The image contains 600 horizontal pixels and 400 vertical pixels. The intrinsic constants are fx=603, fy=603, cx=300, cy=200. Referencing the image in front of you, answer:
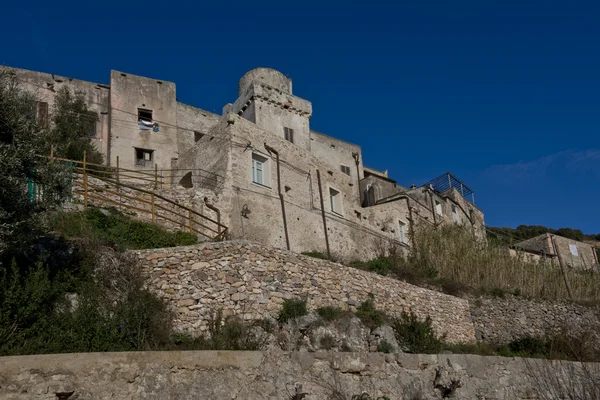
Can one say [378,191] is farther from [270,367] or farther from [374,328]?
[270,367]

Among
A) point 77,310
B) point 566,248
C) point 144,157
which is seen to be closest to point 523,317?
point 77,310

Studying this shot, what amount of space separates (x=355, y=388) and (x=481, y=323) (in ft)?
37.1

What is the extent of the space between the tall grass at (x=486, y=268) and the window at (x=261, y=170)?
698cm

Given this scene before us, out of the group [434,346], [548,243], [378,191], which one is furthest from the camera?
[548,243]

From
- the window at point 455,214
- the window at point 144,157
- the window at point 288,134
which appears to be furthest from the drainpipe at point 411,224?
the window at point 144,157

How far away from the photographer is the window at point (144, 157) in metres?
29.4

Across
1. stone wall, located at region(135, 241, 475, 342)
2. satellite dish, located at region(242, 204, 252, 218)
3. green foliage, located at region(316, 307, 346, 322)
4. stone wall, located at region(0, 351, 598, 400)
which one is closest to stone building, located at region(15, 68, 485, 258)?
satellite dish, located at region(242, 204, 252, 218)

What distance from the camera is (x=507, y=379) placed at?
15.1 meters

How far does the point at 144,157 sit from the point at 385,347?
59.3 ft

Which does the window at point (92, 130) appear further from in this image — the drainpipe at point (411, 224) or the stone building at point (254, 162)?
the drainpipe at point (411, 224)

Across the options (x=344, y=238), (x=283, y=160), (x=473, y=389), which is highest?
(x=283, y=160)


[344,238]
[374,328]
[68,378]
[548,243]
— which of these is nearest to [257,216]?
[344,238]

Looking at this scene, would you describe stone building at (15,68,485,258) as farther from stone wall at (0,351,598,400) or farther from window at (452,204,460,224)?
stone wall at (0,351,598,400)

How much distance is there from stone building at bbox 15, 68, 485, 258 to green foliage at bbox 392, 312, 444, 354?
26.2 ft
